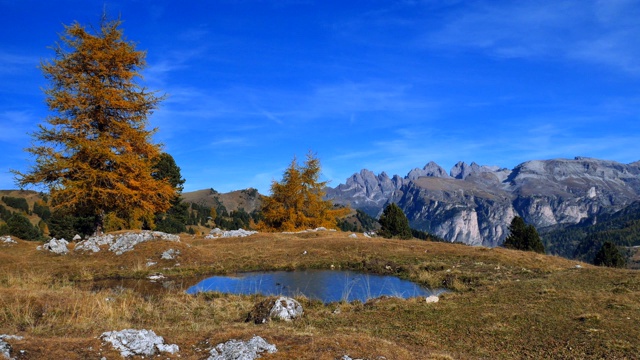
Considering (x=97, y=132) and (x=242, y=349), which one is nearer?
(x=242, y=349)

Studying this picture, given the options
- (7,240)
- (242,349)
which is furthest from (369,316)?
(7,240)

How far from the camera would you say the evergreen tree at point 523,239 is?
5603 cm

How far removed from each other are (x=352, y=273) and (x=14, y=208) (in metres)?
159

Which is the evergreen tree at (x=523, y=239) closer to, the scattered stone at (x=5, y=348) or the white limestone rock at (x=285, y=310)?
the white limestone rock at (x=285, y=310)

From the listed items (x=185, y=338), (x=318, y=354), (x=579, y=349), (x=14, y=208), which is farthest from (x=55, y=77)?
(x=14, y=208)

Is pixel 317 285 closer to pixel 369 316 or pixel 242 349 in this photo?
pixel 369 316

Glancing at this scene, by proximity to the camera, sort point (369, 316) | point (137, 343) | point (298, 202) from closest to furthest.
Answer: point (137, 343)
point (369, 316)
point (298, 202)

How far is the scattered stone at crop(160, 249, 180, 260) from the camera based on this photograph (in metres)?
25.9

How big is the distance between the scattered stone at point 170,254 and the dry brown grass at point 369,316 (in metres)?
1.31

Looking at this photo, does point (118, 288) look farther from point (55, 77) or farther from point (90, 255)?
point (55, 77)

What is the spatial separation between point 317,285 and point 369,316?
788 cm

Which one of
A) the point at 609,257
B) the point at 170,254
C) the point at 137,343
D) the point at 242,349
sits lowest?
the point at 609,257

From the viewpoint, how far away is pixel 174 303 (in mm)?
14812

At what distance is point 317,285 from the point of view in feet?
68.5
